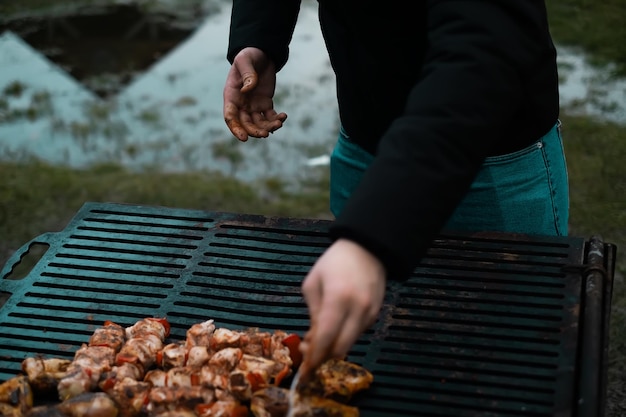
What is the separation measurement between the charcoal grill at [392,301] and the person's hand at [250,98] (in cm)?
22

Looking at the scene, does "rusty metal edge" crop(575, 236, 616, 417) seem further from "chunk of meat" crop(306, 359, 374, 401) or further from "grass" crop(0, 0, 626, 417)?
"grass" crop(0, 0, 626, 417)

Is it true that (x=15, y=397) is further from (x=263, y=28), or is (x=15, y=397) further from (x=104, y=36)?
(x=104, y=36)

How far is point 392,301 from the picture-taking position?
6.14ft

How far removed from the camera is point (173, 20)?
6.68 meters

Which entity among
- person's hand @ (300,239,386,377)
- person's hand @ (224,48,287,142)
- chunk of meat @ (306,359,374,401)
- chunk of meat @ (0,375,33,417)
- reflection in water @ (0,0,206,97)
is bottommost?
chunk of meat @ (0,375,33,417)

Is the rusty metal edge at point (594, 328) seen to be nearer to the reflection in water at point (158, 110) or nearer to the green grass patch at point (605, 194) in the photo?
the green grass patch at point (605, 194)

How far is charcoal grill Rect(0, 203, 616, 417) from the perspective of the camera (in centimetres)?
161

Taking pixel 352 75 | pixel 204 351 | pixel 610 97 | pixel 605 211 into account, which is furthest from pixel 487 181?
Result: pixel 610 97

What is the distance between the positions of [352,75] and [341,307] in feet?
2.92

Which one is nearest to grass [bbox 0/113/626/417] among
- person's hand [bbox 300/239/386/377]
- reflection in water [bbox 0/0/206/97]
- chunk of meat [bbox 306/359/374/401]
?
reflection in water [bbox 0/0/206/97]

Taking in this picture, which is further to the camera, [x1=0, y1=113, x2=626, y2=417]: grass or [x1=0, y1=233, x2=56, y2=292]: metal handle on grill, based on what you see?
[x1=0, y1=113, x2=626, y2=417]: grass

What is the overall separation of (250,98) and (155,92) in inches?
144

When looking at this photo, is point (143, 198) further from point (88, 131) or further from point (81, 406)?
point (81, 406)

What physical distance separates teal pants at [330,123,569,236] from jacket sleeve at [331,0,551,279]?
0.57m
